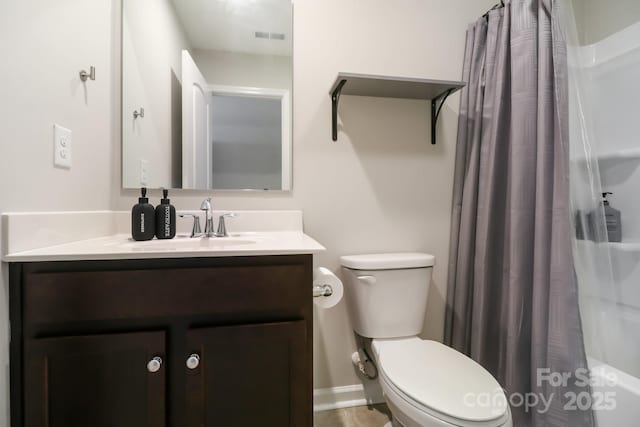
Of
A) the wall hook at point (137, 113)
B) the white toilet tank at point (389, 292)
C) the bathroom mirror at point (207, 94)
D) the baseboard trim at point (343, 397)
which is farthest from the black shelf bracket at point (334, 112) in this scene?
the baseboard trim at point (343, 397)

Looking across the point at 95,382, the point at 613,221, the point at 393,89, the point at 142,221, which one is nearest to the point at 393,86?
the point at 393,89

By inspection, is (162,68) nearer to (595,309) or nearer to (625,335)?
(595,309)

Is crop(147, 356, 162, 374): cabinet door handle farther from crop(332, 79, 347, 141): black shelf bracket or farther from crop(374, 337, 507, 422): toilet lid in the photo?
crop(332, 79, 347, 141): black shelf bracket

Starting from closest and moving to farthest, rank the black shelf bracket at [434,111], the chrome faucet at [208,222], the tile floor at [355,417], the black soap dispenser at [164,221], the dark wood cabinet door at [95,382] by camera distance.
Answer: the dark wood cabinet door at [95,382], the black soap dispenser at [164,221], the chrome faucet at [208,222], the tile floor at [355,417], the black shelf bracket at [434,111]

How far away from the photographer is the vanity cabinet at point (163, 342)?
0.71m

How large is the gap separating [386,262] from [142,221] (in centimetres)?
99

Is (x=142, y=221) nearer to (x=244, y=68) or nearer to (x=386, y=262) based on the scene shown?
(x=244, y=68)

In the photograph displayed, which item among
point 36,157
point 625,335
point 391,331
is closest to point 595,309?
point 625,335

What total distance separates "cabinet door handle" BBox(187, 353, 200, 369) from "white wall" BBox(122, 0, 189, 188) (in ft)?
2.74

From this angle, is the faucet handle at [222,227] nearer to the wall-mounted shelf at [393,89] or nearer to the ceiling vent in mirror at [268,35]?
the wall-mounted shelf at [393,89]

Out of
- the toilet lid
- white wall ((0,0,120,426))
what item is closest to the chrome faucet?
white wall ((0,0,120,426))

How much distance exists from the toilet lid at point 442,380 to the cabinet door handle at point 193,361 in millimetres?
630

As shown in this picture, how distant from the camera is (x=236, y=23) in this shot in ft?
4.50

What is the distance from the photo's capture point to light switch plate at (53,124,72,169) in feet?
2.85
